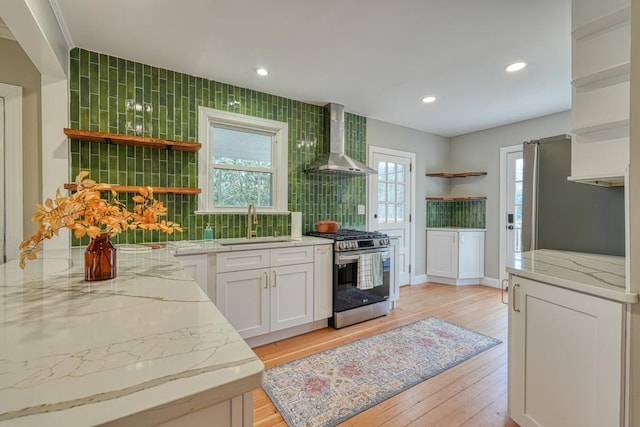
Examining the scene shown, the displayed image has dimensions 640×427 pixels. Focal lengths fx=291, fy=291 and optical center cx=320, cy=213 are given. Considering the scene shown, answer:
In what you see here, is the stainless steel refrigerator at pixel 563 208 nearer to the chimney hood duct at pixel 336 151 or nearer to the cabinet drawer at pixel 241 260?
the chimney hood duct at pixel 336 151

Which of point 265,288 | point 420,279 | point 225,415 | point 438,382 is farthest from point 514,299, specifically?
point 420,279

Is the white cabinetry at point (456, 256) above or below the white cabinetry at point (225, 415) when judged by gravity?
below

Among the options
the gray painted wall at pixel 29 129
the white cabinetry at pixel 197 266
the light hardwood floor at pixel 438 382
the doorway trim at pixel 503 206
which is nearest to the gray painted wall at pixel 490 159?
the doorway trim at pixel 503 206

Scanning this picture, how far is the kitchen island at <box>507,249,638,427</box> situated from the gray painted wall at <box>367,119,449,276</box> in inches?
116

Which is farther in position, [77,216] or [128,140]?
[128,140]

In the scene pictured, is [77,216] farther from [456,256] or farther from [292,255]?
[456,256]

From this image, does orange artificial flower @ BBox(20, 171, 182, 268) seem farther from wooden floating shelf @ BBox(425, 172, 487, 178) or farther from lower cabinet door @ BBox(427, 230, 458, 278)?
wooden floating shelf @ BBox(425, 172, 487, 178)

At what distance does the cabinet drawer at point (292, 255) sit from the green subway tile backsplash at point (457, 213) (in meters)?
2.82

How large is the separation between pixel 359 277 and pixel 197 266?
1.59 metres

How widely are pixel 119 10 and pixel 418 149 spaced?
13.2 feet

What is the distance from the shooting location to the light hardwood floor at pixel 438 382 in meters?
1.68

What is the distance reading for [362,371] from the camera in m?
2.14

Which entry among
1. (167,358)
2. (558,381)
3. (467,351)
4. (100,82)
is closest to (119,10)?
(100,82)

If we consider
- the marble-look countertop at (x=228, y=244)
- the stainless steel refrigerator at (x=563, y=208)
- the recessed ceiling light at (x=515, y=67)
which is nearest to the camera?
the stainless steel refrigerator at (x=563, y=208)
